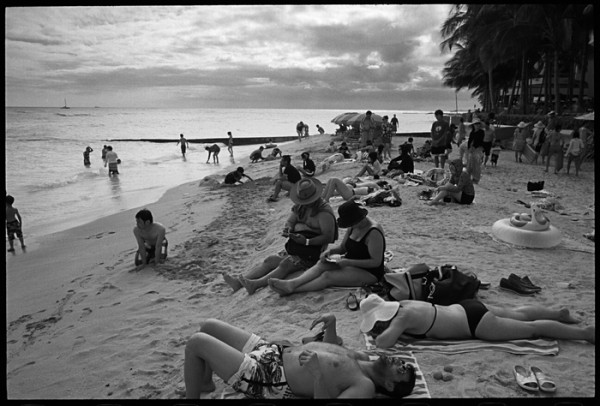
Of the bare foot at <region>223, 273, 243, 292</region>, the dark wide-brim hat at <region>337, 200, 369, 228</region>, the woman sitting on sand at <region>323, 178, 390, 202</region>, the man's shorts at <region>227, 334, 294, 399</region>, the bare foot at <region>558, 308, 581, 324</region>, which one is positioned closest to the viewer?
the man's shorts at <region>227, 334, 294, 399</region>

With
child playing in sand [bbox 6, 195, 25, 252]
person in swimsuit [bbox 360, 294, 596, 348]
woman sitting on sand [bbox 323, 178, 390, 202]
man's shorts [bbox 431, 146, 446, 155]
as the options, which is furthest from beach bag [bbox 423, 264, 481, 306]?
man's shorts [bbox 431, 146, 446, 155]

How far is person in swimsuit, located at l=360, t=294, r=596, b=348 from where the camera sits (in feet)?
10.1

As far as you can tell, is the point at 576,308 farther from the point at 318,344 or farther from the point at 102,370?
the point at 102,370

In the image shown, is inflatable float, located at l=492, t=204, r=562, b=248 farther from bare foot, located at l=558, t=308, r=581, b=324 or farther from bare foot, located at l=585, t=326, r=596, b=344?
bare foot, located at l=585, t=326, r=596, b=344

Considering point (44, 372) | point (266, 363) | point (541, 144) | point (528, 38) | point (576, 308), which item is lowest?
point (44, 372)

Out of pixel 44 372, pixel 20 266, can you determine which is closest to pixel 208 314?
pixel 44 372

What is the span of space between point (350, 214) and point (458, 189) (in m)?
4.68

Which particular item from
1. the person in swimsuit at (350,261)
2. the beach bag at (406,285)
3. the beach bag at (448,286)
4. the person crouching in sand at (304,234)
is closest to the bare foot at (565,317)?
the beach bag at (448,286)

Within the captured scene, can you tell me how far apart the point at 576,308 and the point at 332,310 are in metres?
2.14

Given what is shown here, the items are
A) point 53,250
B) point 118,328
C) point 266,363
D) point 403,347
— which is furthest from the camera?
point 53,250

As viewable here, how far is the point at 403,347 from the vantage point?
3.09 metres

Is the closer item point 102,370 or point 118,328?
point 102,370

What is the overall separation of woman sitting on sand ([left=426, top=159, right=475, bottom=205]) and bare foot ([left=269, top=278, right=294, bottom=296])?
14.7ft

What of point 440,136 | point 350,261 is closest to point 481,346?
point 350,261
